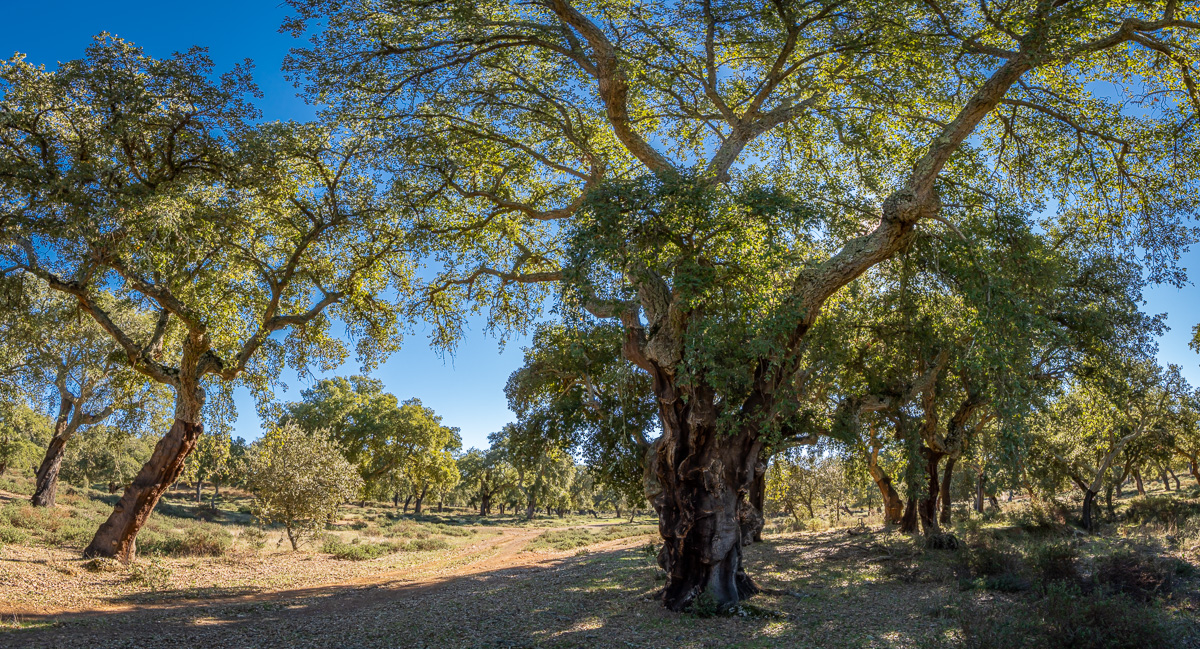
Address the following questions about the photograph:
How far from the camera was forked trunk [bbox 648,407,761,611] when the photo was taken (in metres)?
9.95

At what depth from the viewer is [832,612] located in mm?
9578

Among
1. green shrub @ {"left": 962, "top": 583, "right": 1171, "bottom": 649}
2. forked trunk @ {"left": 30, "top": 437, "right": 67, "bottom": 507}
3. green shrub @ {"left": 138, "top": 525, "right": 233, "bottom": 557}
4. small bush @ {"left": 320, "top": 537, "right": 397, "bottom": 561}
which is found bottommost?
small bush @ {"left": 320, "top": 537, "right": 397, "bottom": 561}

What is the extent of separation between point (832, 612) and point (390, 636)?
6823mm

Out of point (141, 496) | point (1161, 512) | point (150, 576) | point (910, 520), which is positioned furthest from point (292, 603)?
point (1161, 512)

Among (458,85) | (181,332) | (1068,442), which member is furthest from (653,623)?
(1068,442)

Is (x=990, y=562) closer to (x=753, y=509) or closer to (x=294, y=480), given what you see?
(x=753, y=509)

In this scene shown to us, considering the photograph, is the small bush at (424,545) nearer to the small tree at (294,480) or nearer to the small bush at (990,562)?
the small tree at (294,480)

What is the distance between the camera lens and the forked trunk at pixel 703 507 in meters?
9.95

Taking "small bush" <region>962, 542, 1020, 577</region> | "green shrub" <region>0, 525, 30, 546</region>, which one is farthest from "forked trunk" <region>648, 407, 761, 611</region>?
"green shrub" <region>0, 525, 30, 546</region>

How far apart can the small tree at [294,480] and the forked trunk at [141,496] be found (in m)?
6.06

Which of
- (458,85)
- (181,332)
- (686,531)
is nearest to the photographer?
(686,531)

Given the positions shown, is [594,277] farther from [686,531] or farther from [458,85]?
[458,85]

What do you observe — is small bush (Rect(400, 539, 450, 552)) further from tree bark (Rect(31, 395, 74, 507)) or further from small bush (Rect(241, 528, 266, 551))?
tree bark (Rect(31, 395, 74, 507))

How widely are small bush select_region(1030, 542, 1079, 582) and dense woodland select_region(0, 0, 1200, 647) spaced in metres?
0.11
